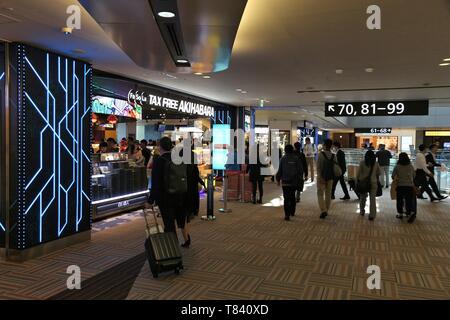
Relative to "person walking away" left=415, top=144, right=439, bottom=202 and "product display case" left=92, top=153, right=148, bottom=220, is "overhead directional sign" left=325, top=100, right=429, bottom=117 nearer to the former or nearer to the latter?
"person walking away" left=415, top=144, right=439, bottom=202

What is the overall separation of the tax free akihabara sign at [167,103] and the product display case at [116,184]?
1316mm

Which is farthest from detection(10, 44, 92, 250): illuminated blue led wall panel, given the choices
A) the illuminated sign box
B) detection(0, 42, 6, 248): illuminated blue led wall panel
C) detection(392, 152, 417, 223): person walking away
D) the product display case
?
the illuminated sign box

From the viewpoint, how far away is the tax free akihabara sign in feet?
27.8

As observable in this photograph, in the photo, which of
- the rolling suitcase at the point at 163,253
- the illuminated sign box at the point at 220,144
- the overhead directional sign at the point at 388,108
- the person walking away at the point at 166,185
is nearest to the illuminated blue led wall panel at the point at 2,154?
the person walking away at the point at 166,185

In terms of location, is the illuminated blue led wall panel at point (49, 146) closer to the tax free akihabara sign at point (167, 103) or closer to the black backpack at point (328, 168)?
the tax free akihabara sign at point (167, 103)

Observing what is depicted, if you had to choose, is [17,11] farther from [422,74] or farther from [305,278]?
[422,74]

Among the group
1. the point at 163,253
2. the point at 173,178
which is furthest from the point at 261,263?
the point at 173,178

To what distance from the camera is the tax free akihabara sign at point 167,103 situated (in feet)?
27.8

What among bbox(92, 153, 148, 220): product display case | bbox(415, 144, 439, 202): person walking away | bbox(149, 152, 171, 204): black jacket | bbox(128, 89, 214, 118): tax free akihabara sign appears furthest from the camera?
bbox(415, 144, 439, 202): person walking away

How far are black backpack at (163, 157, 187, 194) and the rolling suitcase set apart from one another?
0.63 metres

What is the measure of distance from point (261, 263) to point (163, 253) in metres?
1.35

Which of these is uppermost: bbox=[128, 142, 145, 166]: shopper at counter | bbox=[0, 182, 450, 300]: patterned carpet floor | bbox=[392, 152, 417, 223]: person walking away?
bbox=[128, 142, 145, 166]: shopper at counter

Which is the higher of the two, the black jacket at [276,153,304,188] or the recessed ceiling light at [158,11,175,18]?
the recessed ceiling light at [158,11,175,18]

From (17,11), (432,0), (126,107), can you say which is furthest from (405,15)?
(126,107)
